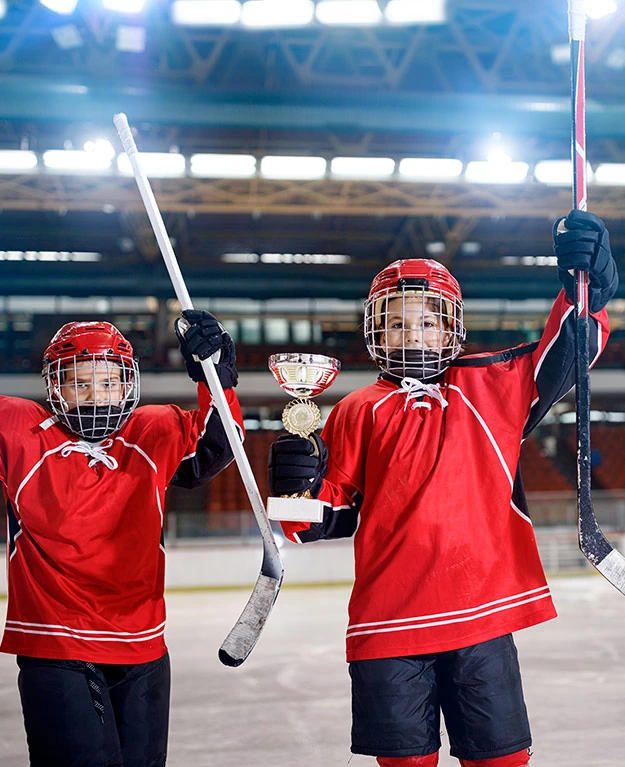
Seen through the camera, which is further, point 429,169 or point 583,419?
point 429,169

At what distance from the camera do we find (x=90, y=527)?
1.93 meters

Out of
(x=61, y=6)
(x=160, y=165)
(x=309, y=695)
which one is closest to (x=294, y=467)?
(x=309, y=695)

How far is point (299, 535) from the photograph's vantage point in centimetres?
179

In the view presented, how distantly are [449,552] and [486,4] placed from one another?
770cm

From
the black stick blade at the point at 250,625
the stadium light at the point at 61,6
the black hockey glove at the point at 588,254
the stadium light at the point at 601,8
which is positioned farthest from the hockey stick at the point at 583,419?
the stadium light at the point at 61,6

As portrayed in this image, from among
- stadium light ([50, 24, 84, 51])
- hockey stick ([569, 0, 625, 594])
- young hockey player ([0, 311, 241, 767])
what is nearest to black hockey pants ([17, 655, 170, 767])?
young hockey player ([0, 311, 241, 767])

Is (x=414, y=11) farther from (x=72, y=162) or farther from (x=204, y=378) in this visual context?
(x=204, y=378)

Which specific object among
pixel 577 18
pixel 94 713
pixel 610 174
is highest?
pixel 610 174

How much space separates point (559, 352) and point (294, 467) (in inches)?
22.8

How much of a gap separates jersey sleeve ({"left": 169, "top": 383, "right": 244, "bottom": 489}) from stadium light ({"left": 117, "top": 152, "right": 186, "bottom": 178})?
8.01 m

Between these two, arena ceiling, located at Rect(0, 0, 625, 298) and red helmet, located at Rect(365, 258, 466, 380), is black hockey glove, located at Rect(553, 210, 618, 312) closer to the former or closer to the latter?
red helmet, located at Rect(365, 258, 466, 380)

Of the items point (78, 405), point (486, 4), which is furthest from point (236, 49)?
point (78, 405)

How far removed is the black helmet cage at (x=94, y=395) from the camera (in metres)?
1.98

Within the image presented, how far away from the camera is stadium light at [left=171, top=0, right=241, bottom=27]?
7.89 m
